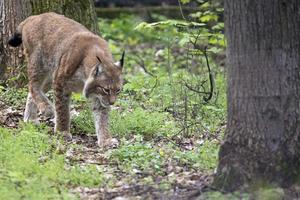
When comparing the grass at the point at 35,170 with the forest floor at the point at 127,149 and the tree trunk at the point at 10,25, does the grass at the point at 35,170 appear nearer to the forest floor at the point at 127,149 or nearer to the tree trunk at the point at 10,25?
the forest floor at the point at 127,149

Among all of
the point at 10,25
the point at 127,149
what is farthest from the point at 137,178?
the point at 10,25

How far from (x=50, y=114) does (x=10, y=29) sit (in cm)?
150

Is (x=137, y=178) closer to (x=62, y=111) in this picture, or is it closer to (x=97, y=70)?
(x=97, y=70)

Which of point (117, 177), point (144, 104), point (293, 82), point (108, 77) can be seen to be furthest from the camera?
point (144, 104)

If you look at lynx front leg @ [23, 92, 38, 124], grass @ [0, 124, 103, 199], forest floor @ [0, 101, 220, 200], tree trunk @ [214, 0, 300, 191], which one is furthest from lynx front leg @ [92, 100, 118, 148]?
tree trunk @ [214, 0, 300, 191]

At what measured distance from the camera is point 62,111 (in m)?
7.33

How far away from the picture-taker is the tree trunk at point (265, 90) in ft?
16.1

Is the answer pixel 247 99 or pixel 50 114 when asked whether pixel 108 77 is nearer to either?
pixel 50 114

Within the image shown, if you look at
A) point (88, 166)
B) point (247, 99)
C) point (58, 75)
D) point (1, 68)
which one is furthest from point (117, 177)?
point (1, 68)

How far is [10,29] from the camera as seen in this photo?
8.88m

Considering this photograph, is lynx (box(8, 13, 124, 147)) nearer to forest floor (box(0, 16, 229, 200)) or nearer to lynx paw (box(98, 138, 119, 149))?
lynx paw (box(98, 138, 119, 149))

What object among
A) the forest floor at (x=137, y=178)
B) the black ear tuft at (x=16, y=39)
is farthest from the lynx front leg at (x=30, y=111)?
the forest floor at (x=137, y=178)

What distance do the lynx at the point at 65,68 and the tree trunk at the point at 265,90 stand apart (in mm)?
2126

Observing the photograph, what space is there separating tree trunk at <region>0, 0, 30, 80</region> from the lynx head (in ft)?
6.94
